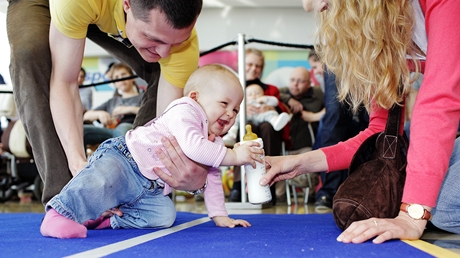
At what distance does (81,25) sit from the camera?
1.70 m

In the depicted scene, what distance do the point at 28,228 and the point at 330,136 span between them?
2309 mm

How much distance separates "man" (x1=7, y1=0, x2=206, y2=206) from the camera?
5.20 feet

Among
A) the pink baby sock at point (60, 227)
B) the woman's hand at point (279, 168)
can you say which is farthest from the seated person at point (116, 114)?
the pink baby sock at point (60, 227)

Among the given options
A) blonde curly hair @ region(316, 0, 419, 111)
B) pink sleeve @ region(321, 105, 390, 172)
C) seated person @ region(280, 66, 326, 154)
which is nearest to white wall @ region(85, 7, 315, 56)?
seated person @ region(280, 66, 326, 154)

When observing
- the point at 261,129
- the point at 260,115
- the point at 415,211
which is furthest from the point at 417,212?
the point at 260,115

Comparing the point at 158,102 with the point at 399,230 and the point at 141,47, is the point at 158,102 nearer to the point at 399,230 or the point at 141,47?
the point at 141,47

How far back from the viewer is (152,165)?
1.61 m

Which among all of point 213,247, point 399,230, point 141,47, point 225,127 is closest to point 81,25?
point 141,47

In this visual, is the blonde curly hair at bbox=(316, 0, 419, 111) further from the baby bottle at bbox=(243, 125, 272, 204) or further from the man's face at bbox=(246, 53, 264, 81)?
the man's face at bbox=(246, 53, 264, 81)

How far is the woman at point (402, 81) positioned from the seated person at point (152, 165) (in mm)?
206

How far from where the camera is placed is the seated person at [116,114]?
15.6ft

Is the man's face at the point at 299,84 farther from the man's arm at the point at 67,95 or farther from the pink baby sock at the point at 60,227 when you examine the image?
the pink baby sock at the point at 60,227

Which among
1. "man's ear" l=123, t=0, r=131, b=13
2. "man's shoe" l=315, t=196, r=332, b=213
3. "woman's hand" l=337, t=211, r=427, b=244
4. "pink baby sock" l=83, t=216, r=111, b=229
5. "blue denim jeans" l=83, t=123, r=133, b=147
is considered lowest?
"man's shoe" l=315, t=196, r=332, b=213

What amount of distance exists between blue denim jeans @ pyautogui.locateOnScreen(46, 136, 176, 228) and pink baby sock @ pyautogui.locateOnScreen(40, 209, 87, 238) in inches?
0.8
